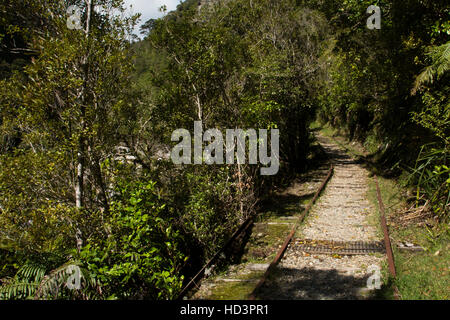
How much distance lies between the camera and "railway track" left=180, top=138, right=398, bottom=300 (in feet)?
17.3

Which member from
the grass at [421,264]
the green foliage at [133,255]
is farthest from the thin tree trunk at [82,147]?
the grass at [421,264]

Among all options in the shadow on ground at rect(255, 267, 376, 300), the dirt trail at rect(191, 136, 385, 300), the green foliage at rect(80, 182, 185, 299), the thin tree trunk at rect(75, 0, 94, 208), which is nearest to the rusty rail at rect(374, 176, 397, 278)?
the dirt trail at rect(191, 136, 385, 300)

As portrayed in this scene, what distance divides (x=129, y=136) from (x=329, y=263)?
5075 millimetres

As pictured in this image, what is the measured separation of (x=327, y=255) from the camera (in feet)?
21.6

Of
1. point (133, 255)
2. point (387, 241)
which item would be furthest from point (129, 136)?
point (387, 241)

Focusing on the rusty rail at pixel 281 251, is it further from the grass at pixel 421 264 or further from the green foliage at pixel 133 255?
the grass at pixel 421 264

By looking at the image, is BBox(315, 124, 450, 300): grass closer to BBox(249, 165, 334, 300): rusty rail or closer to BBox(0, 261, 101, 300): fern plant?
BBox(249, 165, 334, 300): rusty rail

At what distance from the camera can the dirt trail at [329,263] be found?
5.20 meters

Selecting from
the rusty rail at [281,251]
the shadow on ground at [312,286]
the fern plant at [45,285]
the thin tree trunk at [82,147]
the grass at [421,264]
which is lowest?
the shadow on ground at [312,286]

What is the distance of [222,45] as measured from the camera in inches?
351

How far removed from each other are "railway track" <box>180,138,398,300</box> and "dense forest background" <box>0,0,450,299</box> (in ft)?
3.23

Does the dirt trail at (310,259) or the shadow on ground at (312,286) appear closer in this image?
the shadow on ground at (312,286)

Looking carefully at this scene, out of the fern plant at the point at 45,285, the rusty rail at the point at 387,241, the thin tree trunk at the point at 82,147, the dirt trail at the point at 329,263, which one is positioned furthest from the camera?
the thin tree trunk at the point at 82,147
